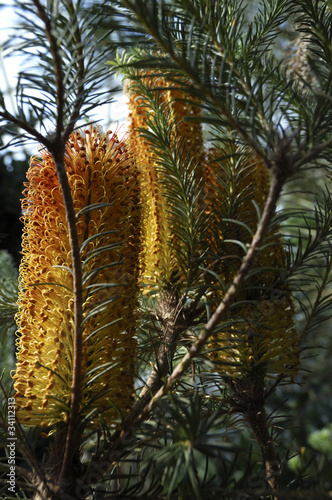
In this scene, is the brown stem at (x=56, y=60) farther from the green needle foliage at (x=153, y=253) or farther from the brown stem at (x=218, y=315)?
the brown stem at (x=218, y=315)

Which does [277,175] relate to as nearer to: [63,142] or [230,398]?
[63,142]

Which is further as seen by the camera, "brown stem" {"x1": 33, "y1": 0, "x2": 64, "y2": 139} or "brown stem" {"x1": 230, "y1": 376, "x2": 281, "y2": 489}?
"brown stem" {"x1": 230, "y1": 376, "x2": 281, "y2": 489}

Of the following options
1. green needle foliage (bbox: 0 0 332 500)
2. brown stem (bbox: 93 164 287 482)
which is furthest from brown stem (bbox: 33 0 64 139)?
brown stem (bbox: 93 164 287 482)

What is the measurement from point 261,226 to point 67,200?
0.40ft

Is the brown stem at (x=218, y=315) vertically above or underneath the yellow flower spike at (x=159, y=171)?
underneath

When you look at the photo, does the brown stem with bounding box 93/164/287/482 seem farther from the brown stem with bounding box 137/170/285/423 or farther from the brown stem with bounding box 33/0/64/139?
the brown stem with bounding box 33/0/64/139

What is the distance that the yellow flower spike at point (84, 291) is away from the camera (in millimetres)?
342

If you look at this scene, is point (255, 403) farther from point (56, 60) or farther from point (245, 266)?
point (56, 60)

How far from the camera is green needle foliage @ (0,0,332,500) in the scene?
28 cm

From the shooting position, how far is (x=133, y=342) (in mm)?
378

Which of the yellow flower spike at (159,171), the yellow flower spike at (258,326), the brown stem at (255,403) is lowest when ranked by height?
the brown stem at (255,403)

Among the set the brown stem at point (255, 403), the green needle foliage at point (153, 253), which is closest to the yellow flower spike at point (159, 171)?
the green needle foliage at point (153, 253)

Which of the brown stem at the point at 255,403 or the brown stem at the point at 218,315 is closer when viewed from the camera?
the brown stem at the point at 218,315

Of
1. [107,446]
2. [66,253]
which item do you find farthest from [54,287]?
[107,446]
